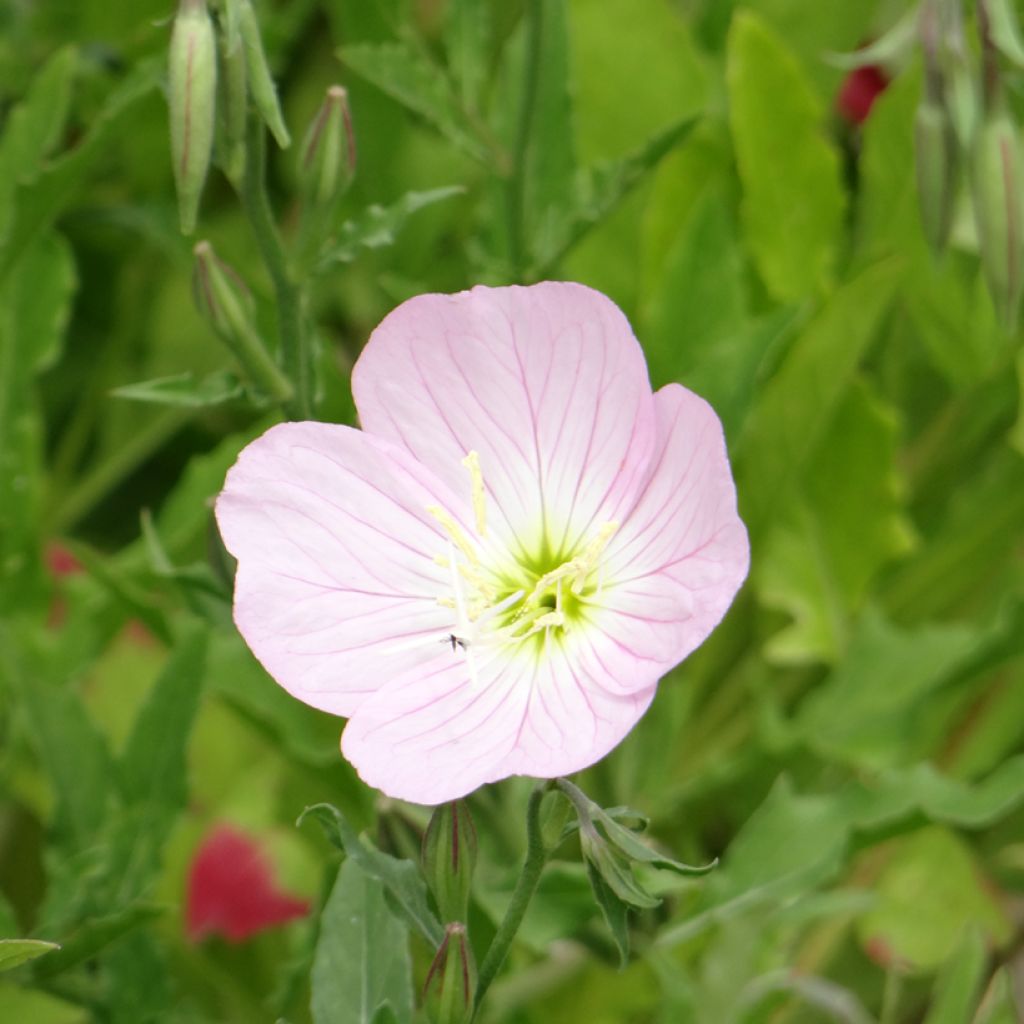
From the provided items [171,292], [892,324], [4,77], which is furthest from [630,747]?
[4,77]

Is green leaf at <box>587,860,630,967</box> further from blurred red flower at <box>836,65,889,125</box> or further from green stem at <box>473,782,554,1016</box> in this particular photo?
blurred red flower at <box>836,65,889,125</box>

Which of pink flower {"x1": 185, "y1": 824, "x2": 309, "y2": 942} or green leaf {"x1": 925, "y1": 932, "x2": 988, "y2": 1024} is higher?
green leaf {"x1": 925, "y1": 932, "x2": 988, "y2": 1024}

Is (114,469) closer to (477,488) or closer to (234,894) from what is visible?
(234,894)

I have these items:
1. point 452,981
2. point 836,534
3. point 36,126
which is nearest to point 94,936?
point 452,981

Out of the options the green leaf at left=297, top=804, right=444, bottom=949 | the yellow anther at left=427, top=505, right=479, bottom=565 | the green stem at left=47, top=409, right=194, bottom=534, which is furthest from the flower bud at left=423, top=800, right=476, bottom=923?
the green stem at left=47, top=409, right=194, bottom=534

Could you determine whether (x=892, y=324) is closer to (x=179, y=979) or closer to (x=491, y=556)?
(x=491, y=556)
